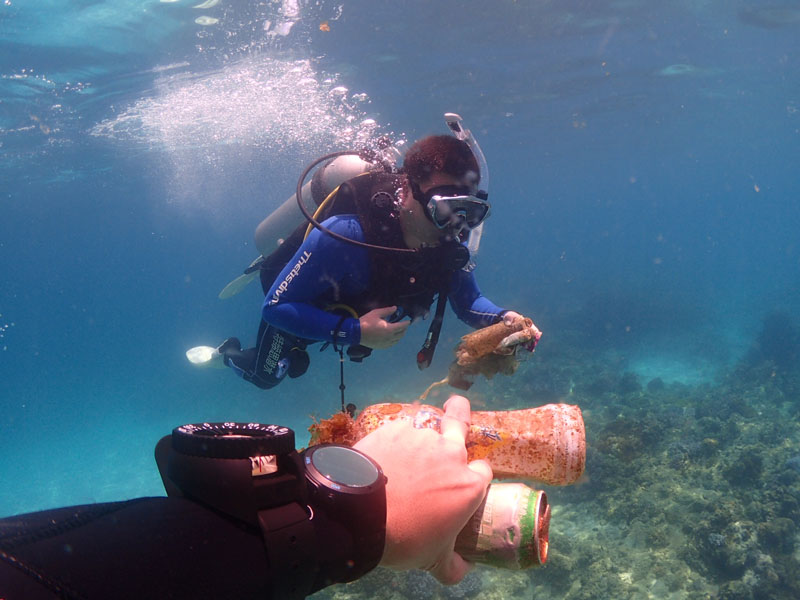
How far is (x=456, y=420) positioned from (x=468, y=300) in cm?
297

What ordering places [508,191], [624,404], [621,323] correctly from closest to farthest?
[624,404], [621,323], [508,191]

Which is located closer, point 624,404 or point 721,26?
point 624,404

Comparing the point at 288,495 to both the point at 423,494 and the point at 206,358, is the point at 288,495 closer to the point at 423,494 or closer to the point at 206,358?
the point at 423,494

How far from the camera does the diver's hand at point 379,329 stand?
3820mm

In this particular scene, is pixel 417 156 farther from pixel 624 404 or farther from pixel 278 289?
pixel 624 404

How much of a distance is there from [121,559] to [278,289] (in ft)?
10.4

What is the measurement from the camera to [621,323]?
27.6 meters

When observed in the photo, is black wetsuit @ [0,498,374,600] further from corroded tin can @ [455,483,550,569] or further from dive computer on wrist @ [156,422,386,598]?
corroded tin can @ [455,483,550,569]

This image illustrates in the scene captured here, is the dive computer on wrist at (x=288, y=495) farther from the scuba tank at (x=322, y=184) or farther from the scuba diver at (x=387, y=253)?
the scuba tank at (x=322, y=184)

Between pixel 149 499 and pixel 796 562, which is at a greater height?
pixel 149 499

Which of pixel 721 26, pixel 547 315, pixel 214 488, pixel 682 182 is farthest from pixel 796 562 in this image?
pixel 682 182

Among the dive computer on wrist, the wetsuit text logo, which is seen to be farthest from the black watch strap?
the wetsuit text logo

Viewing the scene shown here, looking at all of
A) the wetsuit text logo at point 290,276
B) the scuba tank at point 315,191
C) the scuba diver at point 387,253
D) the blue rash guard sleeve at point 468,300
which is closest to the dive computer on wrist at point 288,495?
the scuba diver at point 387,253

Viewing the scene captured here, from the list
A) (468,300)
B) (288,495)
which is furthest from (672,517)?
(288,495)
